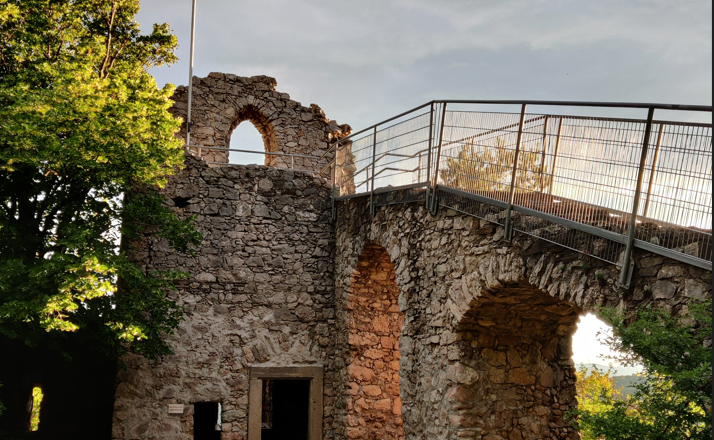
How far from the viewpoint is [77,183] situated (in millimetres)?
8078

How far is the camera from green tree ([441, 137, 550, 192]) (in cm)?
512

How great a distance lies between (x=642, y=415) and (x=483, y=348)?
271 centimetres

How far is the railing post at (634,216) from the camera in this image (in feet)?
A: 12.8

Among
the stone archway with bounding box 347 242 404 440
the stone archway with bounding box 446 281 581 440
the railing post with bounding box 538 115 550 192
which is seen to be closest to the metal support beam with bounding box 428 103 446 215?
the stone archway with bounding box 446 281 581 440

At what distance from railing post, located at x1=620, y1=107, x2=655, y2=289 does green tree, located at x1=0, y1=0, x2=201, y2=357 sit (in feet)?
18.6

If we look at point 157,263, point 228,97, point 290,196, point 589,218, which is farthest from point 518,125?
point 228,97

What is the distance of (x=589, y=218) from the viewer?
14.7 ft

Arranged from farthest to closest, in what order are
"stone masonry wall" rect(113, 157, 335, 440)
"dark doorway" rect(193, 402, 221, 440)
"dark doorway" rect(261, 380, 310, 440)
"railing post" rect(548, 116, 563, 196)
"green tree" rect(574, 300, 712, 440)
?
"dark doorway" rect(193, 402, 221, 440) < "dark doorway" rect(261, 380, 310, 440) < "stone masonry wall" rect(113, 157, 335, 440) < "railing post" rect(548, 116, 563, 196) < "green tree" rect(574, 300, 712, 440)

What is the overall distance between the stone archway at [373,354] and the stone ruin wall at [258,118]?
4.04m

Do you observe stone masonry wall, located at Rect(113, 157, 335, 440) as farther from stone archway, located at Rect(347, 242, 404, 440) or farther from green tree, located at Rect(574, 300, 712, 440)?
green tree, located at Rect(574, 300, 712, 440)

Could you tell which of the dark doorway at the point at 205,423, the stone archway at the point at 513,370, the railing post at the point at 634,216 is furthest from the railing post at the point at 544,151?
the dark doorway at the point at 205,423

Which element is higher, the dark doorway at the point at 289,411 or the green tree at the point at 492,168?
the green tree at the point at 492,168

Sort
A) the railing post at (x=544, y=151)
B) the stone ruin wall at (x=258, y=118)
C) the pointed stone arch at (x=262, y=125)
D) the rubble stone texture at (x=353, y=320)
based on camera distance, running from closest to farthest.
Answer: the railing post at (x=544, y=151)
the rubble stone texture at (x=353, y=320)
the stone ruin wall at (x=258, y=118)
the pointed stone arch at (x=262, y=125)

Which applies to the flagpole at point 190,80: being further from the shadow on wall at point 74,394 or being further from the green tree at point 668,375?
the green tree at point 668,375
